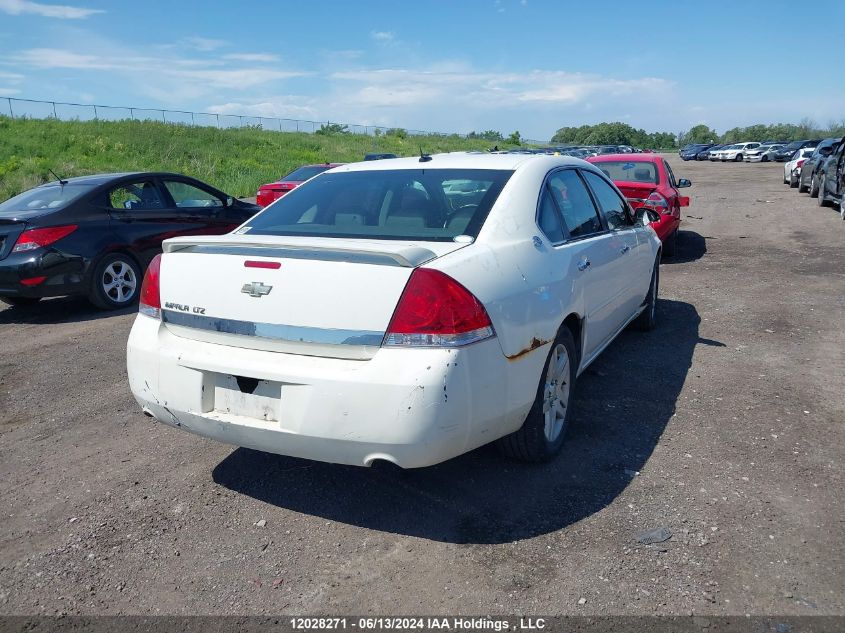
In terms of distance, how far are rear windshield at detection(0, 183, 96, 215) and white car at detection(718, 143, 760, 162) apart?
55636 millimetres

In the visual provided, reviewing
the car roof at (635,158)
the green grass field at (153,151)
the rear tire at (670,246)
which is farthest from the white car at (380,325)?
the green grass field at (153,151)

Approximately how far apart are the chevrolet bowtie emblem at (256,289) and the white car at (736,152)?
5848cm

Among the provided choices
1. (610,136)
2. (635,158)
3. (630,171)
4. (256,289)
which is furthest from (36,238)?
(610,136)

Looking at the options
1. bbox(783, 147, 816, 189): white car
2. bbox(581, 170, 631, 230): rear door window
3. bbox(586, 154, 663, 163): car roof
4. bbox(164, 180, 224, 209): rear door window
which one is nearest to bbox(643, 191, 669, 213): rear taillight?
bbox(586, 154, 663, 163): car roof

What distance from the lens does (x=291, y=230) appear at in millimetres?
3885

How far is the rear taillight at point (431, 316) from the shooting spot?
9.53ft

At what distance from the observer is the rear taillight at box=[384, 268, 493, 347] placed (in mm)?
2904

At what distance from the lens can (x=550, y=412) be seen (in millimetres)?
3854

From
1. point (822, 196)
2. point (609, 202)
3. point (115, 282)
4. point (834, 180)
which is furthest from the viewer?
point (822, 196)

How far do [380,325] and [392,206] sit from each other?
1.18 metres

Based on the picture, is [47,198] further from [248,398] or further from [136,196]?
[248,398]

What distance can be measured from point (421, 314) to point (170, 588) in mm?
1503

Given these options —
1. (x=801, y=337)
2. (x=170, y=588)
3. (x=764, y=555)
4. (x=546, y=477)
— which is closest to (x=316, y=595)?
(x=170, y=588)

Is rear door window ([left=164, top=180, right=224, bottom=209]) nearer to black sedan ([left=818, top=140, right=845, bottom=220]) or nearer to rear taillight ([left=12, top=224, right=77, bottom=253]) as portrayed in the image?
rear taillight ([left=12, top=224, right=77, bottom=253])
